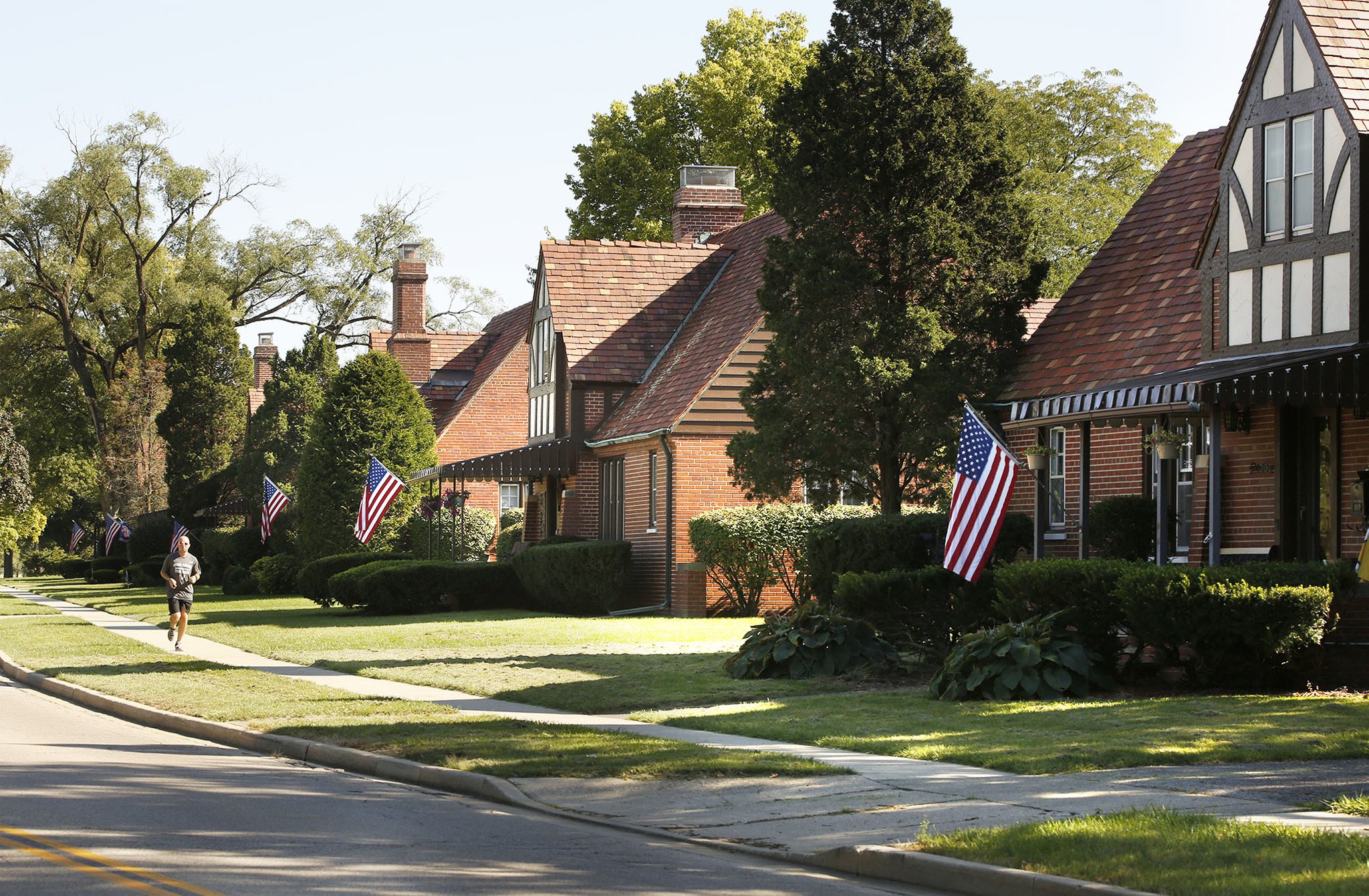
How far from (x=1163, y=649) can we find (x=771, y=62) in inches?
1590

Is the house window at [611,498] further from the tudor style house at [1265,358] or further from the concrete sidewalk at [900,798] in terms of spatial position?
the concrete sidewalk at [900,798]

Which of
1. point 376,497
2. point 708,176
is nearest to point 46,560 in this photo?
point 708,176

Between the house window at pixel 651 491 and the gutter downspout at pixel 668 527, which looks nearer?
the gutter downspout at pixel 668 527

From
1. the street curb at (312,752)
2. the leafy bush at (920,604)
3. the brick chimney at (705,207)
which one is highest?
the brick chimney at (705,207)

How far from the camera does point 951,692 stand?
16.0 m

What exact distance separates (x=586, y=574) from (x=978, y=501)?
15383mm

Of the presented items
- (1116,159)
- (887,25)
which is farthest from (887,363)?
(1116,159)

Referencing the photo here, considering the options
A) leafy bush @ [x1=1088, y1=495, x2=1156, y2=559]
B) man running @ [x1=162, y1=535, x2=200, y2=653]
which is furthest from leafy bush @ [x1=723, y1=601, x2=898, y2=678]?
man running @ [x1=162, y1=535, x2=200, y2=653]

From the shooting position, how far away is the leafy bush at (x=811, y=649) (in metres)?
18.4

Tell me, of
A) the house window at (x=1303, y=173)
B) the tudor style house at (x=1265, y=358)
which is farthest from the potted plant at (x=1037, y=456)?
the house window at (x=1303, y=173)

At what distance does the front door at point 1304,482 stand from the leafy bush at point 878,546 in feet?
13.1

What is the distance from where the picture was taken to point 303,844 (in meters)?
9.14

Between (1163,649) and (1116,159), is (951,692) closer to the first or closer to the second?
(1163,649)

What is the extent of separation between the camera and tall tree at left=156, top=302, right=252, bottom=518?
62000 millimetres
